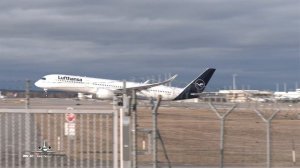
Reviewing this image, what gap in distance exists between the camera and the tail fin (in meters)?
78.2

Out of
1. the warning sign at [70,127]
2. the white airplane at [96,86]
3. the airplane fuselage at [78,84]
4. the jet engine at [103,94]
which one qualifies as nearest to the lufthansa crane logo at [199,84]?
the white airplane at [96,86]

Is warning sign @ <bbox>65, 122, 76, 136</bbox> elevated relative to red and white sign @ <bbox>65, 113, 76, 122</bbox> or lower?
lower

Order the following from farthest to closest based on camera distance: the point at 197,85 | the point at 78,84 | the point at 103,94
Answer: the point at 197,85, the point at 78,84, the point at 103,94

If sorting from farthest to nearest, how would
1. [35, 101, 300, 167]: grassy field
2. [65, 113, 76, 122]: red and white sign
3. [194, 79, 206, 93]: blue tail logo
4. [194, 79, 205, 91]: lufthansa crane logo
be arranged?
[194, 79, 205, 91]: lufthansa crane logo < [194, 79, 206, 93]: blue tail logo < [35, 101, 300, 167]: grassy field < [65, 113, 76, 122]: red and white sign

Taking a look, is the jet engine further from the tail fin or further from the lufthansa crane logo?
the lufthansa crane logo

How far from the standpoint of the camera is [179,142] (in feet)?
93.8

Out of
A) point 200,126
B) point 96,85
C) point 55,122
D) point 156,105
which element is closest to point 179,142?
point 200,126

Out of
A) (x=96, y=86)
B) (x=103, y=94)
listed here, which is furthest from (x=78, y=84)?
(x=103, y=94)

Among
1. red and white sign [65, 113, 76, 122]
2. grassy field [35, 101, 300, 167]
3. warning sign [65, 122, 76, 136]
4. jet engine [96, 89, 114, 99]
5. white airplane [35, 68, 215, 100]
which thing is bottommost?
grassy field [35, 101, 300, 167]

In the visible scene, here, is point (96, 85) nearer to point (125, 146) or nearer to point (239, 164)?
point (239, 164)

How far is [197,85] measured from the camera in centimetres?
8188

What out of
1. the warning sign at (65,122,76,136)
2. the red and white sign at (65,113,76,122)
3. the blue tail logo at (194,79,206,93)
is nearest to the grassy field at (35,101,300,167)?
the warning sign at (65,122,76,136)

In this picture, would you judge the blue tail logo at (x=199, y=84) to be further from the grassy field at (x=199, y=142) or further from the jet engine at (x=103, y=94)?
the grassy field at (x=199, y=142)

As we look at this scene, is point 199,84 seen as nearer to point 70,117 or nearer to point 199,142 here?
point 199,142
